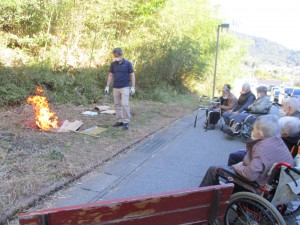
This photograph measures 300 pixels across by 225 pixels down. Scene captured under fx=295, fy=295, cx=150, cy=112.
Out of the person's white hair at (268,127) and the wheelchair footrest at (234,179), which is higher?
the person's white hair at (268,127)

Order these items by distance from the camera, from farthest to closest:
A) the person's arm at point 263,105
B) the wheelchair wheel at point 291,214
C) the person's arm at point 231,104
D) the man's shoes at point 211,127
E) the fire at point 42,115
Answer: the man's shoes at point 211,127
the person's arm at point 231,104
the person's arm at point 263,105
the fire at point 42,115
the wheelchair wheel at point 291,214

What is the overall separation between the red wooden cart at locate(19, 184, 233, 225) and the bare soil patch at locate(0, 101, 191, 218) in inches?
65.6

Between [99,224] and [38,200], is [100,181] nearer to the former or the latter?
[38,200]

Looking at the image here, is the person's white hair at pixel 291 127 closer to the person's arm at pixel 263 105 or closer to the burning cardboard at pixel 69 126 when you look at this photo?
the person's arm at pixel 263 105

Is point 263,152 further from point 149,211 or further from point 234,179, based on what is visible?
point 149,211

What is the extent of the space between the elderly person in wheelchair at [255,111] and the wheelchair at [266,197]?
381 cm

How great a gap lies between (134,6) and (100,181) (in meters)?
10.1

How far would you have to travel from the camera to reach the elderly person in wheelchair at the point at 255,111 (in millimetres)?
6711

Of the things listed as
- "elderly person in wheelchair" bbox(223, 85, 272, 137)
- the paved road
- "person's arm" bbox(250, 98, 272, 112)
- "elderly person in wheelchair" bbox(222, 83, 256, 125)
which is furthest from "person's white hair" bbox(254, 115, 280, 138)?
"elderly person in wheelchair" bbox(222, 83, 256, 125)

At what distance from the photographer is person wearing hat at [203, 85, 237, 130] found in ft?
26.0

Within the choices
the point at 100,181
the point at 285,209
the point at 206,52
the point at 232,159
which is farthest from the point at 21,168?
the point at 206,52

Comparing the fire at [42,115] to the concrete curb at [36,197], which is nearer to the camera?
the concrete curb at [36,197]

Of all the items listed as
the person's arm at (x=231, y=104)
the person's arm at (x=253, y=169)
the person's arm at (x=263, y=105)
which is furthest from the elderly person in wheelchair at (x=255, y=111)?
the person's arm at (x=253, y=169)

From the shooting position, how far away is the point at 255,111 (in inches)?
269
